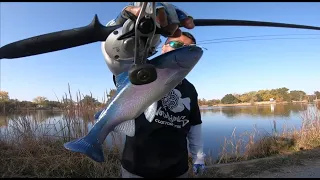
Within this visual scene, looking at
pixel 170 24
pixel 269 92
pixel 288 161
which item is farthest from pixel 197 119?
pixel 269 92

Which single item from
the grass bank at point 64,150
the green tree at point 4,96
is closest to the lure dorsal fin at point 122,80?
the grass bank at point 64,150

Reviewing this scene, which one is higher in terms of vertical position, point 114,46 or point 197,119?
point 114,46

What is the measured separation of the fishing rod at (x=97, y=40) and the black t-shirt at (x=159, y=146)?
546 mm

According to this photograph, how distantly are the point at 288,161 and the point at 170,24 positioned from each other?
4.37 m

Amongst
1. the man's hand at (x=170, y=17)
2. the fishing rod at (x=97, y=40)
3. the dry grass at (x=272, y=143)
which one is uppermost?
the man's hand at (x=170, y=17)

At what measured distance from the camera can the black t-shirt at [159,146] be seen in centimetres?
166

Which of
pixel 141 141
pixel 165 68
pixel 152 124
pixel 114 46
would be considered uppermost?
pixel 114 46

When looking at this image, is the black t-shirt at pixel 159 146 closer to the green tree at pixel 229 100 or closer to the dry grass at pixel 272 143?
the dry grass at pixel 272 143

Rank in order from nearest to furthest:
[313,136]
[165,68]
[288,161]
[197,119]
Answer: [165,68] < [197,119] < [288,161] < [313,136]

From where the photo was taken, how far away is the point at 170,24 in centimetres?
135

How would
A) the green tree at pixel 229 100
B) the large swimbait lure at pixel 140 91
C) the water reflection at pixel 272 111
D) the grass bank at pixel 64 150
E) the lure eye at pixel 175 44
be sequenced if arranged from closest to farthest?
the large swimbait lure at pixel 140 91 < the lure eye at pixel 175 44 < the grass bank at pixel 64 150 < the water reflection at pixel 272 111 < the green tree at pixel 229 100

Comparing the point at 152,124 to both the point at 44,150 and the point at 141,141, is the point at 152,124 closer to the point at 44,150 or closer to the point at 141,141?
the point at 141,141

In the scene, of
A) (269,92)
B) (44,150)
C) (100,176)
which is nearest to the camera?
(100,176)

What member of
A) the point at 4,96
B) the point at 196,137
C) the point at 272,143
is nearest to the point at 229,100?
the point at 272,143
